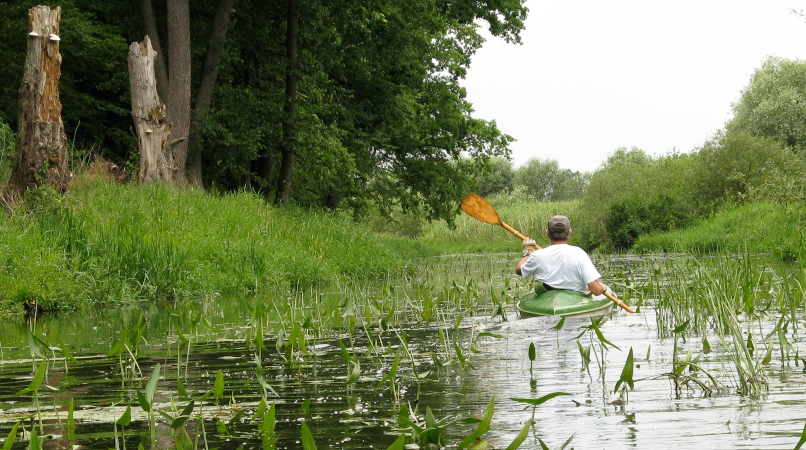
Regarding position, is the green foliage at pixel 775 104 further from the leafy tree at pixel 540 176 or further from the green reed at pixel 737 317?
the green reed at pixel 737 317

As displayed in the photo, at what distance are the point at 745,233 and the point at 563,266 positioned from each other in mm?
9859

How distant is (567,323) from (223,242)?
7.45m

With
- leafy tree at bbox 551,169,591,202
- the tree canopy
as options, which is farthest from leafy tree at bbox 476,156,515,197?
the tree canopy

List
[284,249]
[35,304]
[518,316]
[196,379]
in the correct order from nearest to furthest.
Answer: [196,379] < [518,316] < [35,304] < [284,249]

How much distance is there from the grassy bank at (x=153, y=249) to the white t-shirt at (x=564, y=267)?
2926mm

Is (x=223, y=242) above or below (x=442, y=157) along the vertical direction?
below

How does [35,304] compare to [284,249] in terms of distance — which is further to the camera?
[284,249]

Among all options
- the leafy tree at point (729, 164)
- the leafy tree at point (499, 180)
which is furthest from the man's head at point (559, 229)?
the leafy tree at point (499, 180)

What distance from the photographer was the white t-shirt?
25.5 ft

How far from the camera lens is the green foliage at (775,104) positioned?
4888 centimetres

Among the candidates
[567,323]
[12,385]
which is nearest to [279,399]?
[12,385]

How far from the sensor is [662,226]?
3328 centimetres

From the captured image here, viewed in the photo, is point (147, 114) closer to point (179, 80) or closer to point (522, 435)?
point (179, 80)

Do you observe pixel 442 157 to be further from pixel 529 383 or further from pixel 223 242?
pixel 529 383
